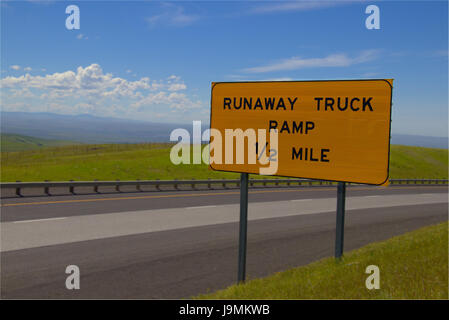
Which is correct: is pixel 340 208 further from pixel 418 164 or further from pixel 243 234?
pixel 418 164

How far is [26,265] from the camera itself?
843 cm

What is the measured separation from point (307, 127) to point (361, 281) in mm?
2479

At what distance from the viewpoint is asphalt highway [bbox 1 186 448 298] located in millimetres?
7766

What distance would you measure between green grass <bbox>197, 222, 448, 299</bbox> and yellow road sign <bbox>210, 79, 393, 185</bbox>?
1536mm

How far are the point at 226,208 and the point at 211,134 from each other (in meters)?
11.0

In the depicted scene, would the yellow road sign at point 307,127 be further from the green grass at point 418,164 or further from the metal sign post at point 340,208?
the green grass at point 418,164

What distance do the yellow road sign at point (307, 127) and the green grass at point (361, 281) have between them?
1536 millimetres

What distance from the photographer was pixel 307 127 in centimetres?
649

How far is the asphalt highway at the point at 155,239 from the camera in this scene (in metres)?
7.77

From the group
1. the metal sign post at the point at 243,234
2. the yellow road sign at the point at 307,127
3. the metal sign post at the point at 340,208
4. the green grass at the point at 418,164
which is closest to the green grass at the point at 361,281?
the metal sign post at the point at 243,234

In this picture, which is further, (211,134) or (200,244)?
(200,244)

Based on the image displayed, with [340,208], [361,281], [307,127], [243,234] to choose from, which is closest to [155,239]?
[243,234]
